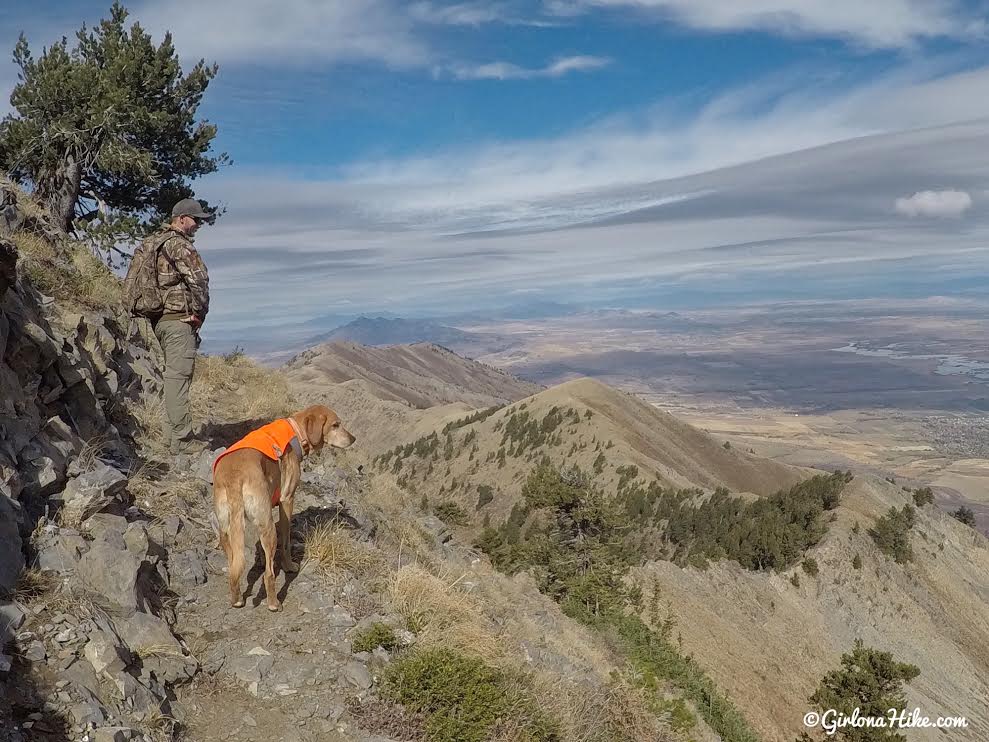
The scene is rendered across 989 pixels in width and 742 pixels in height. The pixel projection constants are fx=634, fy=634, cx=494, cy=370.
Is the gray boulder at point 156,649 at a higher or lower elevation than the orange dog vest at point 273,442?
lower

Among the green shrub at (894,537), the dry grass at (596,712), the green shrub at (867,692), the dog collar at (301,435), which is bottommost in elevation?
the green shrub at (894,537)

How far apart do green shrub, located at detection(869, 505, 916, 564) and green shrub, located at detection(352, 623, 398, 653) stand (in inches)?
1722

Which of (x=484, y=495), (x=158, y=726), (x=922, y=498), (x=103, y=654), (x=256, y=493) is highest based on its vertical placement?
(x=256, y=493)

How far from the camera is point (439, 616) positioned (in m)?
6.74

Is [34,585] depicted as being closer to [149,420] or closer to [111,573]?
[111,573]

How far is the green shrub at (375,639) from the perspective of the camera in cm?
591

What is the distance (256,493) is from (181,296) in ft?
12.7

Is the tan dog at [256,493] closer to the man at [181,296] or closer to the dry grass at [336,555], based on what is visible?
the dry grass at [336,555]

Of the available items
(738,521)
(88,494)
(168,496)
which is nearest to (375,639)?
(88,494)

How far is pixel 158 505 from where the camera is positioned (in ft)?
24.6

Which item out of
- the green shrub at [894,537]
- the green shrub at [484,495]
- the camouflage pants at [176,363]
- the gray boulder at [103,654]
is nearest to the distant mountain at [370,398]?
the green shrub at [484,495]

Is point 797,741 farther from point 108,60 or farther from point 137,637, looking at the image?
point 108,60

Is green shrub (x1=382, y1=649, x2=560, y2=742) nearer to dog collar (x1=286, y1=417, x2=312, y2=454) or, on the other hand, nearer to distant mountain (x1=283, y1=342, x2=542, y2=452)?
dog collar (x1=286, y1=417, x2=312, y2=454)

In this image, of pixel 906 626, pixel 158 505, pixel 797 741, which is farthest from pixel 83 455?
pixel 906 626
